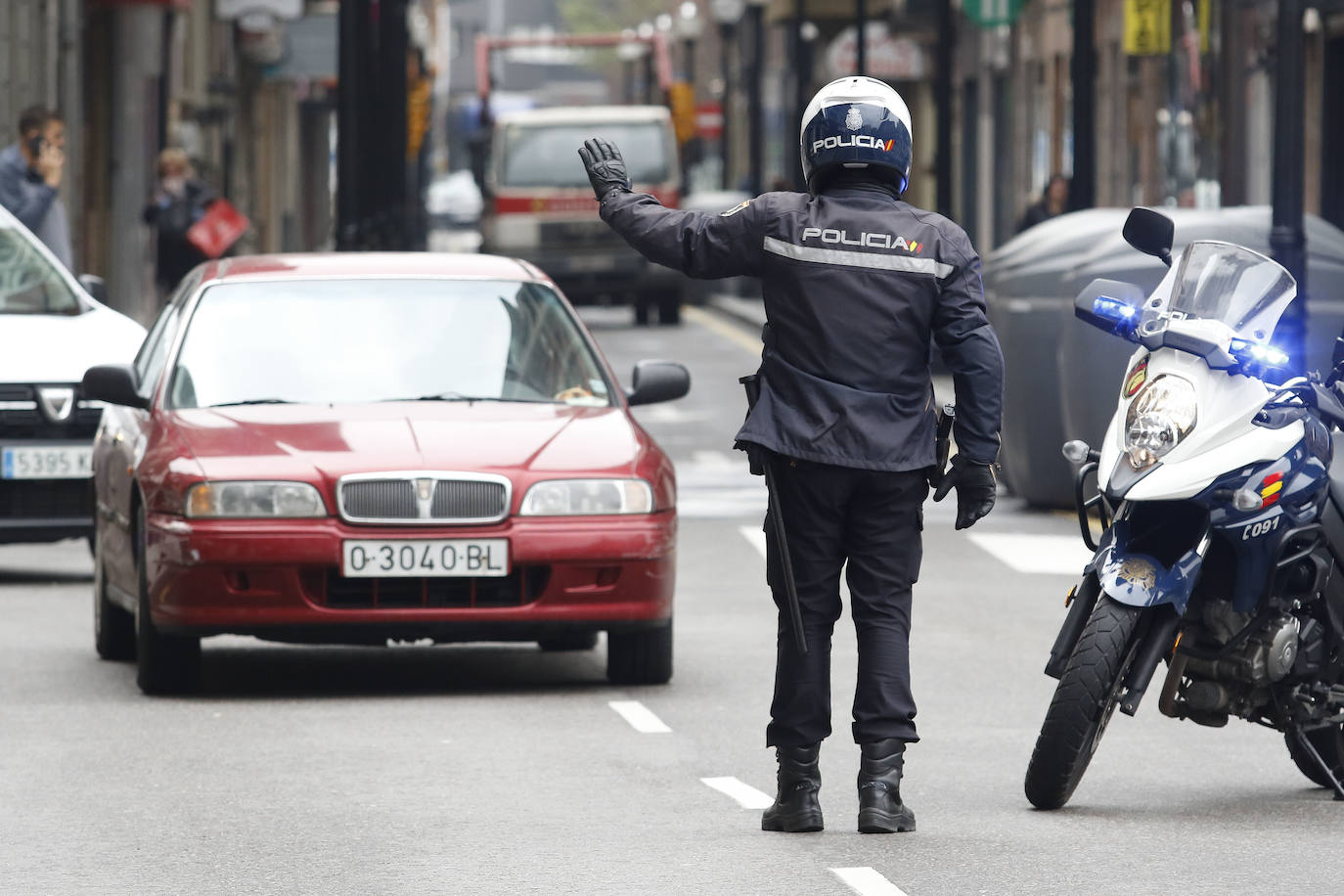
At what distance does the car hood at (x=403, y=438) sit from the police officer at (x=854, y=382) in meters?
2.49

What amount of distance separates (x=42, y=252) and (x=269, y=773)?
268 inches

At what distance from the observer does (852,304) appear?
23.7 ft

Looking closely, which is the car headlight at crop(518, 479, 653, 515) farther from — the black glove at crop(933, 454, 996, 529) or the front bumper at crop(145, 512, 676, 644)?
the black glove at crop(933, 454, 996, 529)

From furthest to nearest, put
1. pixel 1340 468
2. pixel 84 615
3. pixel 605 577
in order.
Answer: pixel 84 615 < pixel 605 577 < pixel 1340 468

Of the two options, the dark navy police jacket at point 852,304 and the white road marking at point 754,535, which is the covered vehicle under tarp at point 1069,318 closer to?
the white road marking at point 754,535

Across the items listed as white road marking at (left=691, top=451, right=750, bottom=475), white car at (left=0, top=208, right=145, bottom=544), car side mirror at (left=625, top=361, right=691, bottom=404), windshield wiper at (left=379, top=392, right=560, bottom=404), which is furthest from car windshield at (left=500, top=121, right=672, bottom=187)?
windshield wiper at (left=379, top=392, right=560, bottom=404)

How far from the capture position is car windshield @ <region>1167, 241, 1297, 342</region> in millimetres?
7602

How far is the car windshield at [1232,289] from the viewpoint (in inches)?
299

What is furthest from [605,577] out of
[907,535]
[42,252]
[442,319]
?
[42,252]

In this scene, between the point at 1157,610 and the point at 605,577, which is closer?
the point at 1157,610

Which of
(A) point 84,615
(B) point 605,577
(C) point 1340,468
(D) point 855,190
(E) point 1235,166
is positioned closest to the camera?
(D) point 855,190

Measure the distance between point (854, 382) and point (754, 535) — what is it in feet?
26.8

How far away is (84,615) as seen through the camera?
40.3 ft

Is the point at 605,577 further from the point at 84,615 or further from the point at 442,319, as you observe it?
the point at 84,615
